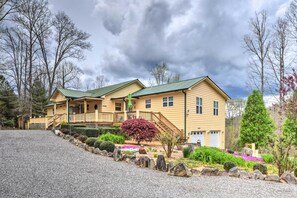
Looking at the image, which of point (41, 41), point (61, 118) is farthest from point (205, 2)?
point (41, 41)

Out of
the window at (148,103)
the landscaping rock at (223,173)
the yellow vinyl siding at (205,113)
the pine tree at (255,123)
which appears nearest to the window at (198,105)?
the yellow vinyl siding at (205,113)

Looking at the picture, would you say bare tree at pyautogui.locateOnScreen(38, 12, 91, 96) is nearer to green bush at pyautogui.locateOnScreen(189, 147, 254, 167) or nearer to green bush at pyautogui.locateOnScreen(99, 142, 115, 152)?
green bush at pyautogui.locateOnScreen(99, 142, 115, 152)

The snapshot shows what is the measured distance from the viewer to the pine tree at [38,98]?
30255mm

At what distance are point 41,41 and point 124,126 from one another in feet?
71.6

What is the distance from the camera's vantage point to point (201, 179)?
20.2ft

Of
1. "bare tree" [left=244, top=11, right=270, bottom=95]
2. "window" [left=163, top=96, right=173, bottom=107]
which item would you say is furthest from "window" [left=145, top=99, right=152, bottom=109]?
"bare tree" [left=244, top=11, right=270, bottom=95]

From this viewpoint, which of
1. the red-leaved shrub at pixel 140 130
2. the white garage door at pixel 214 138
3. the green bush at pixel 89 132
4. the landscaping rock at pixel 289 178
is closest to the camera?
the landscaping rock at pixel 289 178

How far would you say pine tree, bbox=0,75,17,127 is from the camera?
28.1 metres

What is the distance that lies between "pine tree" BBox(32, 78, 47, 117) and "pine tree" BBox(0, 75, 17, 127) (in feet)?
7.62

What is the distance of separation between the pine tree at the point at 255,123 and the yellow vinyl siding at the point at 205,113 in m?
3.34

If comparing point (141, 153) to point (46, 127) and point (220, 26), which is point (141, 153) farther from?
point (46, 127)

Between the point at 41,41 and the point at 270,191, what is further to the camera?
the point at 41,41

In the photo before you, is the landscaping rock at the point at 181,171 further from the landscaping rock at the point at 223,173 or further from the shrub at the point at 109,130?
the shrub at the point at 109,130

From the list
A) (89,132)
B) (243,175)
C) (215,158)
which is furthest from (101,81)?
(243,175)
